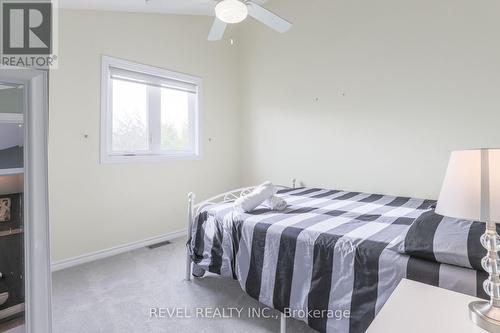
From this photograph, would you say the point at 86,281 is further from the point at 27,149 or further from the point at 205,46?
the point at 205,46

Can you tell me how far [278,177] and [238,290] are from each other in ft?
5.77

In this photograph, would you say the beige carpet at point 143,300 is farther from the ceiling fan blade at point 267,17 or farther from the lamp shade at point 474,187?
the ceiling fan blade at point 267,17

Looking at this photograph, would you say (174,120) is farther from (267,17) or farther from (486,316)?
(486,316)

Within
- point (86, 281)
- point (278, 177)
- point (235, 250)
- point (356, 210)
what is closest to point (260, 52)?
point (278, 177)

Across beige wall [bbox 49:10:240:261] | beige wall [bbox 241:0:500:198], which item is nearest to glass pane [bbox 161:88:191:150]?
beige wall [bbox 49:10:240:261]

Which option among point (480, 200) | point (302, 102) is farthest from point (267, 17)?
point (480, 200)

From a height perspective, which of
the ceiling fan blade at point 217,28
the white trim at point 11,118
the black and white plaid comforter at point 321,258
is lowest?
the black and white plaid comforter at point 321,258

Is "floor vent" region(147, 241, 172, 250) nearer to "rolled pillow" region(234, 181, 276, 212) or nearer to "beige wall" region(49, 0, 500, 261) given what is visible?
"beige wall" region(49, 0, 500, 261)

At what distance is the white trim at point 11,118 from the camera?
0.85 metres

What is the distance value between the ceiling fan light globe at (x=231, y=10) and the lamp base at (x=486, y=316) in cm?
189

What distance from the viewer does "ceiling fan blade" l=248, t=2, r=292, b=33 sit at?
6.36ft

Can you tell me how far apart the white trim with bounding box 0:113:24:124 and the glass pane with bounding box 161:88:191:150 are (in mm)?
2533

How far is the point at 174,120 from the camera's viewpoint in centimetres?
350

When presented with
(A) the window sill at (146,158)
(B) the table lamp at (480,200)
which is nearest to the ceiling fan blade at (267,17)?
(B) the table lamp at (480,200)
